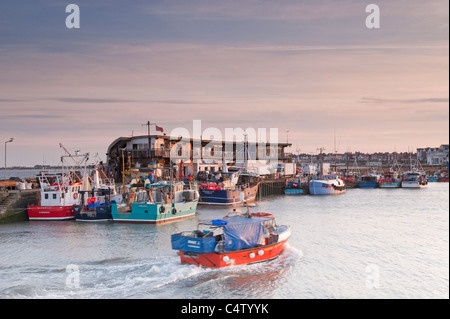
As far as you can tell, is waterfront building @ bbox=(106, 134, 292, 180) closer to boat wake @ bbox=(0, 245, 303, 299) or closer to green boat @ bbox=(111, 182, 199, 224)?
green boat @ bbox=(111, 182, 199, 224)

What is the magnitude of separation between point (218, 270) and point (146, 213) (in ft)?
55.4

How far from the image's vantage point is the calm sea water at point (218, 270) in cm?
1861

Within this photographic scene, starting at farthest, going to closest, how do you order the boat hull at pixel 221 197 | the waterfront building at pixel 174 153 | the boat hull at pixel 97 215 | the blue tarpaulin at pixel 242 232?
the waterfront building at pixel 174 153
the boat hull at pixel 221 197
the boat hull at pixel 97 215
the blue tarpaulin at pixel 242 232

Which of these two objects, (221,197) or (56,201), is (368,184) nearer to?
(221,197)

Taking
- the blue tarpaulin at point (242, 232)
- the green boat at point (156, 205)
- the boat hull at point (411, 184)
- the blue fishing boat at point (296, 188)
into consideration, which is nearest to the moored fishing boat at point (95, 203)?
the green boat at point (156, 205)

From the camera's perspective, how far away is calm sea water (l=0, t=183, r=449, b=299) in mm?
18609

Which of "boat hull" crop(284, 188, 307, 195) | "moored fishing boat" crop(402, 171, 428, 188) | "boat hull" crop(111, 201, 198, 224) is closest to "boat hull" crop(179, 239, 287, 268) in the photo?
"boat hull" crop(111, 201, 198, 224)

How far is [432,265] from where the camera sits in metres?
23.4

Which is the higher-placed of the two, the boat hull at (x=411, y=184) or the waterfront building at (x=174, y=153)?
the waterfront building at (x=174, y=153)

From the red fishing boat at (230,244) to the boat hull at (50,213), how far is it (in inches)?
796

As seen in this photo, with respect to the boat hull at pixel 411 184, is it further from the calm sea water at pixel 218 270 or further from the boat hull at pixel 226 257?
the boat hull at pixel 226 257

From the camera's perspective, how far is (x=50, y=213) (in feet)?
129
